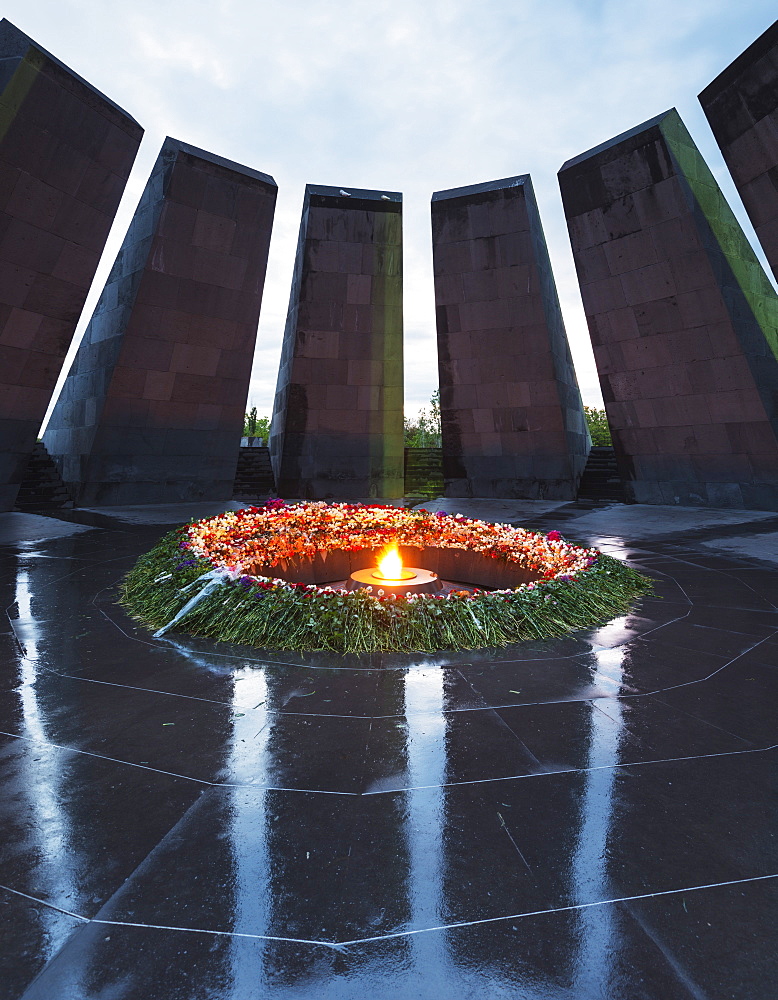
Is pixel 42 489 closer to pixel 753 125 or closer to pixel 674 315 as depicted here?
pixel 674 315

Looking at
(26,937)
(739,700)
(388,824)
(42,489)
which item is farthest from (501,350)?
(26,937)

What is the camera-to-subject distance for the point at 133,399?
48.6ft

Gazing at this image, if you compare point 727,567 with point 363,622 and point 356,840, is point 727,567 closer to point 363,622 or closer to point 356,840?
point 363,622

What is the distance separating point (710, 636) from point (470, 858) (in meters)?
3.64

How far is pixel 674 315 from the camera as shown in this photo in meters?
14.3

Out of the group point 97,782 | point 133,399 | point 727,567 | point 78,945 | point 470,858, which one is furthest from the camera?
point 133,399

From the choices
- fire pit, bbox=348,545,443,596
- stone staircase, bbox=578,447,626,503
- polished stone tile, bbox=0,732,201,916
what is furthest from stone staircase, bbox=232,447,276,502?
polished stone tile, bbox=0,732,201,916

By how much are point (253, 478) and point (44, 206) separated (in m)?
8.79

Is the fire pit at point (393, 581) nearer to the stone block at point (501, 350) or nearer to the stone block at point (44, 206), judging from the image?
the stone block at point (44, 206)

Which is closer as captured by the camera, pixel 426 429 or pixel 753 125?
pixel 753 125

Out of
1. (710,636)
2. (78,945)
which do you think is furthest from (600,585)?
(78,945)

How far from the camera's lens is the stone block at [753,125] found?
11773 mm

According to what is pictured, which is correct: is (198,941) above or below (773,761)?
below

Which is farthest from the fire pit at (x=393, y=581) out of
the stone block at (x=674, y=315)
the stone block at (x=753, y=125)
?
the stone block at (x=753, y=125)
